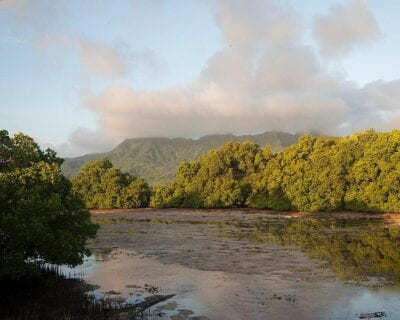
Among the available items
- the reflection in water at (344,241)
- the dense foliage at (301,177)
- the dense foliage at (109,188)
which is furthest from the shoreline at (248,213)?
the reflection in water at (344,241)

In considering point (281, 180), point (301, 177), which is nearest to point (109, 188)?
point (281, 180)

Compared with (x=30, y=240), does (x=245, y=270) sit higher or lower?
lower

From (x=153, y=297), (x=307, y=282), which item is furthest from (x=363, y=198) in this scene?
(x=153, y=297)

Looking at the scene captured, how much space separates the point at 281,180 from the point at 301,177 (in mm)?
4429

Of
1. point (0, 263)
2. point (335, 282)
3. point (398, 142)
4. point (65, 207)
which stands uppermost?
point (398, 142)

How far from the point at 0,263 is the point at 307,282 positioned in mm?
17124

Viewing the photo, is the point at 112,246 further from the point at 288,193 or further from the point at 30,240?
the point at 288,193

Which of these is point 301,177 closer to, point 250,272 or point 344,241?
point 344,241

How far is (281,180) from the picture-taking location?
86188 millimetres

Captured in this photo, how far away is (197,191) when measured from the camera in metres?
94.0

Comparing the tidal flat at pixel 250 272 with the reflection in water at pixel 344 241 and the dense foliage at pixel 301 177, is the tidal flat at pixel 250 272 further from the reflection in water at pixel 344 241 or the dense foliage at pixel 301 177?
the dense foliage at pixel 301 177

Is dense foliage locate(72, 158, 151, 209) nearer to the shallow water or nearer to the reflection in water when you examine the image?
the reflection in water

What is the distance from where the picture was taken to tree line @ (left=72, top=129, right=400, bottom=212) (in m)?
75.5

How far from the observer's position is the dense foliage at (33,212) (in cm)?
2225
